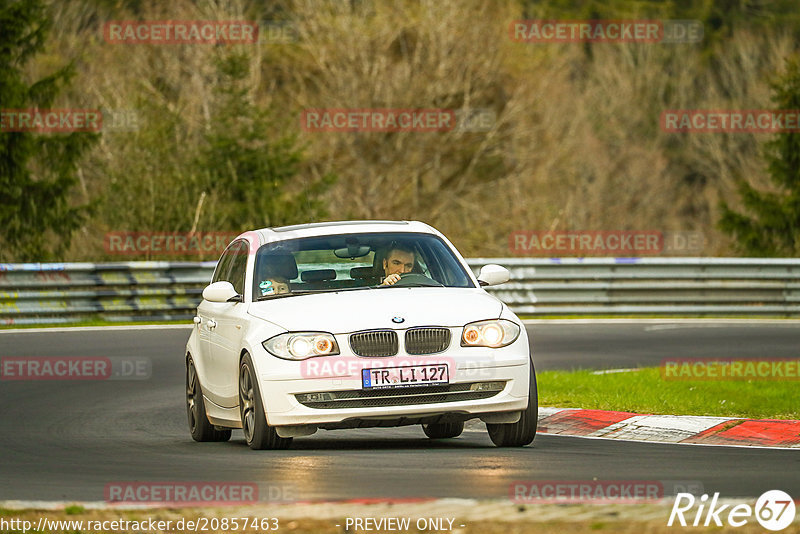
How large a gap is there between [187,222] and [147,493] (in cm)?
2079

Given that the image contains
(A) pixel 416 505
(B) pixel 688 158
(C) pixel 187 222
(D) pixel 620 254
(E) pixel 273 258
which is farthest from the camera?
(B) pixel 688 158

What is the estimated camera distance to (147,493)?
24.9 feet

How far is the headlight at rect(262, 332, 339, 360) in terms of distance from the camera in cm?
956

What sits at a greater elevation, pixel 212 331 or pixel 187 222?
pixel 212 331

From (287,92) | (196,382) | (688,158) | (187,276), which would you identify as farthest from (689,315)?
(688,158)

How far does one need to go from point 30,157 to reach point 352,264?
20.3m

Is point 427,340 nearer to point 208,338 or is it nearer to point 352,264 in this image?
point 352,264

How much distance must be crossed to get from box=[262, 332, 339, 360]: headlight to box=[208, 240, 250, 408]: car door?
53cm

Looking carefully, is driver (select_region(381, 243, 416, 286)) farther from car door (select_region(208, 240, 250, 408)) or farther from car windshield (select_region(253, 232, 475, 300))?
car door (select_region(208, 240, 250, 408))

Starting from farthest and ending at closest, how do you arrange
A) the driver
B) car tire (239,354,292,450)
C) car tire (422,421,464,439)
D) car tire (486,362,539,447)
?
car tire (422,421,464,439) < the driver < car tire (486,362,539,447) < car tire (239,354,292,450)

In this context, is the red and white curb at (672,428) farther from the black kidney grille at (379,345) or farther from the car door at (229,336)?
the car door at (229,336)

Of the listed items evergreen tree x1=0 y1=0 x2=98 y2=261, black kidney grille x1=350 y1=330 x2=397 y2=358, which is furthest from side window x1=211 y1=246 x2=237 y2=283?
evergreen tree x1=0 y1=0 x2=98 y2=261

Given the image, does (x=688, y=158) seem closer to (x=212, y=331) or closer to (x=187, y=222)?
(x=187, y=222)

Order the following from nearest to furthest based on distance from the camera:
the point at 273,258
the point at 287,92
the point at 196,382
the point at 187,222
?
the point at 273,258 < the point at 196,382 < the point at 187,222 < the point at 287,92
